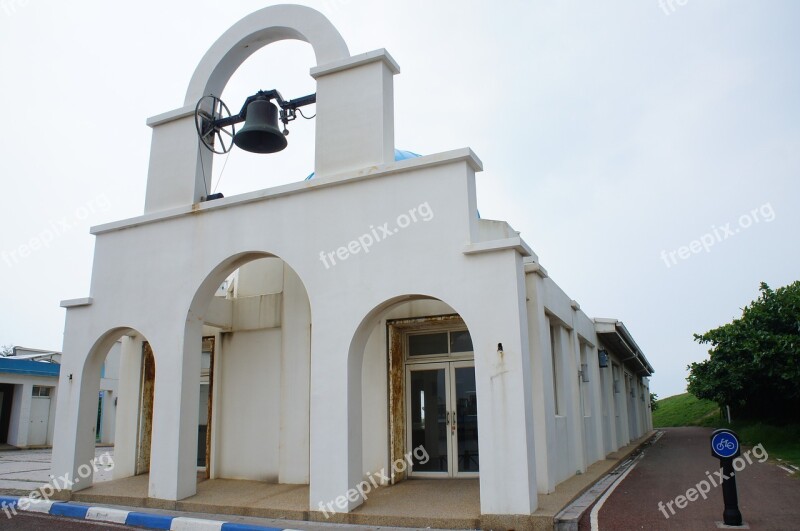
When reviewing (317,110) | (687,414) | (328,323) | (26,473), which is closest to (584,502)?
(328,323)

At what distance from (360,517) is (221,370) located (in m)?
5.31

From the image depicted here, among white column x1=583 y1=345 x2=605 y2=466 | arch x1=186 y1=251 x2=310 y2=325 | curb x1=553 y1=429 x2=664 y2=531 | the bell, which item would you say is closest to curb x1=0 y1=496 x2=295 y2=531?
arch x1=186 y1=251 x2=310 y2=325

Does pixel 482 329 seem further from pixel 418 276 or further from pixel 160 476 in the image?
pixel 160 476

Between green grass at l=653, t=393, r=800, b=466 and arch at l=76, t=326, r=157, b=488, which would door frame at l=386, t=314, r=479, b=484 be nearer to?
arch at l=76, t=326, r=157, b=488

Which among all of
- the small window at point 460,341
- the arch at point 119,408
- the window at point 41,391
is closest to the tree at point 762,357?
the small window at point 460,341

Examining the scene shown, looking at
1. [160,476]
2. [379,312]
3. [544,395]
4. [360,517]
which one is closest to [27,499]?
[160,476]

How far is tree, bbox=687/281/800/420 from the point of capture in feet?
52.9

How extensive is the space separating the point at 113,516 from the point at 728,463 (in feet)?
26.7

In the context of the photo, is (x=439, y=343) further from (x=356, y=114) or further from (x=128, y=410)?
(x=128, y=410)

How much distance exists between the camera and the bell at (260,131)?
9648 millimetres

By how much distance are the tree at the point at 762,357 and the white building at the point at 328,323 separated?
6855 mm

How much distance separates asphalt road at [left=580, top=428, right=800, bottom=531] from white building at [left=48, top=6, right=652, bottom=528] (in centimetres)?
109

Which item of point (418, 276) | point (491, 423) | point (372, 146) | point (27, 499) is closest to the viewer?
point (491, 423)

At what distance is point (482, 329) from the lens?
761 centimetres
